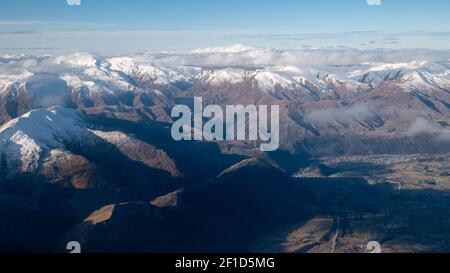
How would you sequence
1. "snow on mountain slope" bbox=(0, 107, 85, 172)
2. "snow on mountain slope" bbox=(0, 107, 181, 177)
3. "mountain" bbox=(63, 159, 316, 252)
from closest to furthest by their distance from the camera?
"mountain" bbox=(63, 159, 316, 252) < "snow on mountain slope" bbox=(0, 107, 85, 172) < "snow on mountain slope" bbox=(0, 107, 181, 177)

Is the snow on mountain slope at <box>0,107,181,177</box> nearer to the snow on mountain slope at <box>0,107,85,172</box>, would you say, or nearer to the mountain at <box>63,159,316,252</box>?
the snow on mountain slope at <box>0,107,85,172</box>

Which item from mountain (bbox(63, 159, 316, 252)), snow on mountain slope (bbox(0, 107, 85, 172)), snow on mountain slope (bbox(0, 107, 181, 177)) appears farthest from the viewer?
snow on mountain slope (bbox(0, 107, 181, 177))

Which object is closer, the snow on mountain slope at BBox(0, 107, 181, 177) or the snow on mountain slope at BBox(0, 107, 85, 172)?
the snow on mountain slope at BBox(0, 107, 85, 172)

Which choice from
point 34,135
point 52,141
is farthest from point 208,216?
point 34,135

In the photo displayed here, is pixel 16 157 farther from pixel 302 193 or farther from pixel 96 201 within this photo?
pixel 302 193

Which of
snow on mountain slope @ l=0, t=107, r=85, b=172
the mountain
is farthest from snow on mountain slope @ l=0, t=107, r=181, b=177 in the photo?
the mountain

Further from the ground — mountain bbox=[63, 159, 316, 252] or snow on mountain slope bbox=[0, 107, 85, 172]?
snow on mountain slope bbox=[0, 107, 85, 172]

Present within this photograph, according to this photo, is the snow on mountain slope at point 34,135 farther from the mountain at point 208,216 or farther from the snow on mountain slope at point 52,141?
the mountain at point 208,216

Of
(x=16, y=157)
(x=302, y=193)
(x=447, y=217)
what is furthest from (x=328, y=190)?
(x=16, y=157)

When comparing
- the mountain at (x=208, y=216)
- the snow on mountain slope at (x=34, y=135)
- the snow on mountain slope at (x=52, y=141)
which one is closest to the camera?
the mountain at (x=208, y=216)

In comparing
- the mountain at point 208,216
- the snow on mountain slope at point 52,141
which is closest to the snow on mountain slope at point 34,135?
the snow on mountain slope at point 52,141
